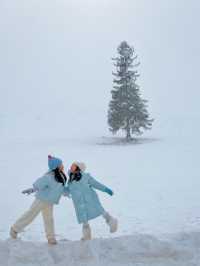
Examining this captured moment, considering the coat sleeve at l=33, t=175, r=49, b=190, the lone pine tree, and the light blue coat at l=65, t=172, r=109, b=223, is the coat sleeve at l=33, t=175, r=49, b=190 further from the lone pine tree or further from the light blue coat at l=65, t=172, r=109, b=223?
the lone pine tree

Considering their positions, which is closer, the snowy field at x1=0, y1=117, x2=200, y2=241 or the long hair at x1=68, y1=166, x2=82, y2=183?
the long hair at x1=68, y1=166, x2=82, y2=183

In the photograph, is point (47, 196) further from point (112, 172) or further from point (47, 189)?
point (112, 172)

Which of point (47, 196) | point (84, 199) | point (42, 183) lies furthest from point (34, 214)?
point (84, 199)

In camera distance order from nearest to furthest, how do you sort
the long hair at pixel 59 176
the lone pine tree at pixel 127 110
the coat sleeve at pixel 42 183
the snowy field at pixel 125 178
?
the coat sleeve at pixel 42 183 → the long hair at pixel 59 176 → the snowy field at pixel 125 178 → the lone pine tree at pixel 127 110

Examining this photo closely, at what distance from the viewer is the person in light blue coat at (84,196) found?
30.2 feet

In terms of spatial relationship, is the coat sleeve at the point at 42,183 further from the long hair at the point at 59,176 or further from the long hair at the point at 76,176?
the long hair at the point at 76,176

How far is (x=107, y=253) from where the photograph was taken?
8.11 meters

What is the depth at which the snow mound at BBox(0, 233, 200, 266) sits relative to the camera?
782 cm

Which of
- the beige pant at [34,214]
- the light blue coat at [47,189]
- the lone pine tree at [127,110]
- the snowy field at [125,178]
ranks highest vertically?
the lone pine tree at [127,110]

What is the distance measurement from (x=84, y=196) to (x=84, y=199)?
0.05m

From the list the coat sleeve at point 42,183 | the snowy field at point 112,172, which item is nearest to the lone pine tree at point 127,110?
the snowy field at point 112,172

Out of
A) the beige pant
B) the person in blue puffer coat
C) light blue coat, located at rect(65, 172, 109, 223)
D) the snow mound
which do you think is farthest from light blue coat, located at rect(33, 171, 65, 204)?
the snow mound

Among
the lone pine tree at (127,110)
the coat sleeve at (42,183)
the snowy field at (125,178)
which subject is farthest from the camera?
the lone pine tree at (127,110)

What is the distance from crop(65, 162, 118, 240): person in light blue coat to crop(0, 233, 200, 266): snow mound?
28.2 inches
